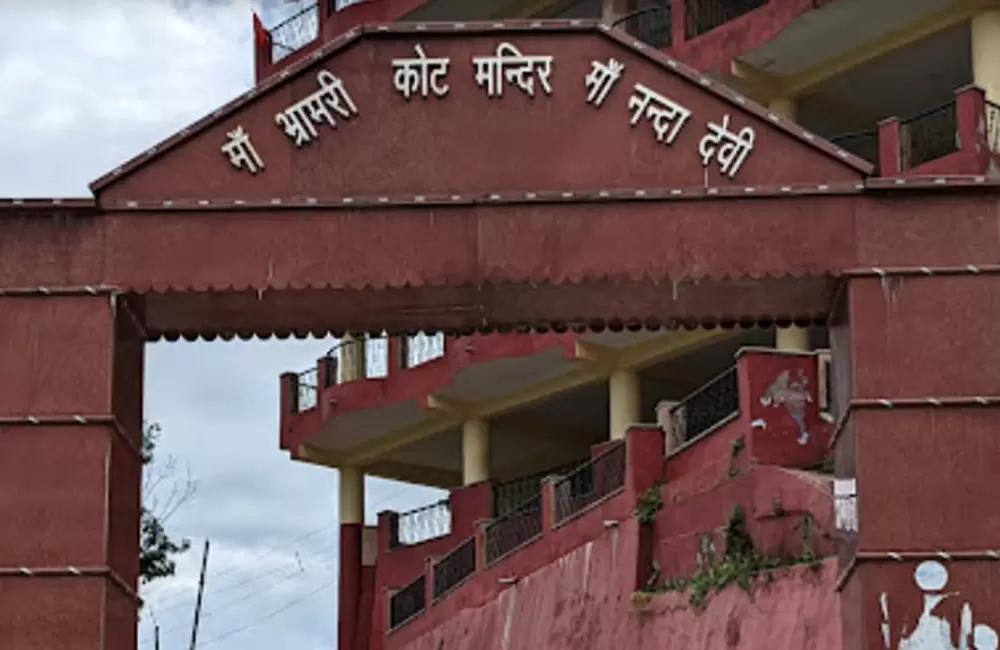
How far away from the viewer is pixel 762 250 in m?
11.7

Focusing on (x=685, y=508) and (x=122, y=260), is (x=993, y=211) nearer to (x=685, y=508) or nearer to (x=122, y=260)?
(x=122, y=260)

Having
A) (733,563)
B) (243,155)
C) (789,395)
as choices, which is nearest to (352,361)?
(789,395)

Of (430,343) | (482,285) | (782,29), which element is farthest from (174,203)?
(430,343)

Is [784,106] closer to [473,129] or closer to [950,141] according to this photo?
[950,141]

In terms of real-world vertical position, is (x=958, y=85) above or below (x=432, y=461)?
above

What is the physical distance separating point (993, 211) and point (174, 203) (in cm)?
476

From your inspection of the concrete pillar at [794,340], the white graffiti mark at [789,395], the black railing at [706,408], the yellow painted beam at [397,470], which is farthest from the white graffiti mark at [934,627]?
the yellow painted beam at [397,470]

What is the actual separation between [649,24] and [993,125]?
696 cm

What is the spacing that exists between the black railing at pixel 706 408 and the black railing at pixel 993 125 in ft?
12.6

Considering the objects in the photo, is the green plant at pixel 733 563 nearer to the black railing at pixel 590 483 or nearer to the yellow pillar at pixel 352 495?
the black railing at pixel 590 483

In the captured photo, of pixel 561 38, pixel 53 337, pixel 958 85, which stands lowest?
pixel 53 337

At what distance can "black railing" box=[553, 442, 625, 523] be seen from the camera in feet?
80.1

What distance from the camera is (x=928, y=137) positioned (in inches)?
931

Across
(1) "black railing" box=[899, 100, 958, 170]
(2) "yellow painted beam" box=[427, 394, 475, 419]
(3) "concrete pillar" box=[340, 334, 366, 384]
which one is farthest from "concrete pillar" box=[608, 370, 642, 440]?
(1) "black railing" box=[899, 100, 958, 170]
